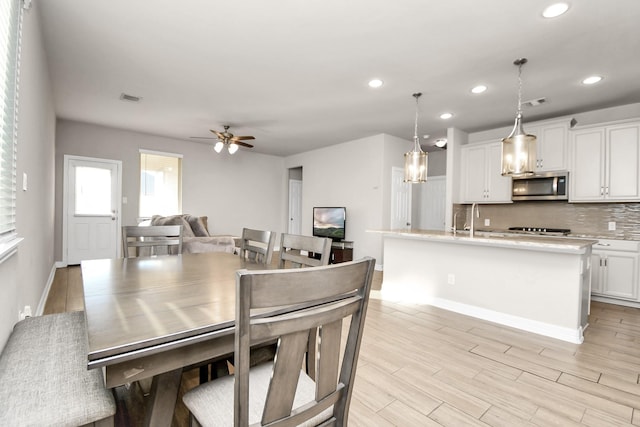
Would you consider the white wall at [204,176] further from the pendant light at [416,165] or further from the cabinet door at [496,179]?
the cabinet door at [496,179]

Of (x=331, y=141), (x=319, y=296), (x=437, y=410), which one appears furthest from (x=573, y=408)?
(x=331, y=141)

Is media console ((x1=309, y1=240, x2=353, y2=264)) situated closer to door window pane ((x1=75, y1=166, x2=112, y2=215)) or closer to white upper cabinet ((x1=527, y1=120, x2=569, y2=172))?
white upper cabinet ((x1=527, y1=120, x2=569, y2=172))

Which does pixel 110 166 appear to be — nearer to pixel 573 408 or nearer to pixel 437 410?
pixel 437 410

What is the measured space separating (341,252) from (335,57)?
13.1ft

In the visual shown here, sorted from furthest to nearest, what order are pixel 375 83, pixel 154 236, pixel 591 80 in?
1. pixel 375 83
2. pixel 591 80
3. pixel 154 236

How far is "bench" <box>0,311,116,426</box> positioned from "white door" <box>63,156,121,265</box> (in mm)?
5173

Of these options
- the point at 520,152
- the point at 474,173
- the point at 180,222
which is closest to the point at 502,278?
the point at 520,152

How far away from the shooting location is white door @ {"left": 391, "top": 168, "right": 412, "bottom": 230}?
607 centimetres

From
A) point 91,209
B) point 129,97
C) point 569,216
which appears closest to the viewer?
point 129,97

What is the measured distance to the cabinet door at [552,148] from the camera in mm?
4348

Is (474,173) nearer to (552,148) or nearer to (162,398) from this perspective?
(552,148)

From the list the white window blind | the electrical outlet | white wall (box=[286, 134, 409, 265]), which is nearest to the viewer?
the white window blind

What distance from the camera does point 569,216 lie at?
4.54m

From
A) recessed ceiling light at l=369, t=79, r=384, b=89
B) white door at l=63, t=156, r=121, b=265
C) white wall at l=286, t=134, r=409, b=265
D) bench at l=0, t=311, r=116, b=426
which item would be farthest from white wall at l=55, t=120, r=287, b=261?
bench at l=0, t=311, r=116, b=426
